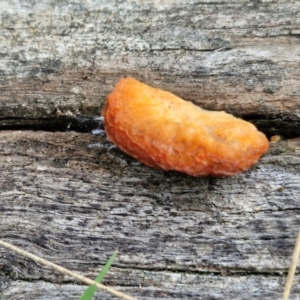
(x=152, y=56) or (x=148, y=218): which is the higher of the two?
(x=152, y=56)

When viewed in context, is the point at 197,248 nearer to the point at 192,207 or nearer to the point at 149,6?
the point at 192,207

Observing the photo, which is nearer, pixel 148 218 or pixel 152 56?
pixel 148 218

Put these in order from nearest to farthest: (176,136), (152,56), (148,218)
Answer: (176,136), (148,218), (152,56)

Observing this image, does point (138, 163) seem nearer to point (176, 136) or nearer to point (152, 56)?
point (176, 136)

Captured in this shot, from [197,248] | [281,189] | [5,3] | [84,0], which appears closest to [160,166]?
[197,248]

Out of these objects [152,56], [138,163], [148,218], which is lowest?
[148,218]

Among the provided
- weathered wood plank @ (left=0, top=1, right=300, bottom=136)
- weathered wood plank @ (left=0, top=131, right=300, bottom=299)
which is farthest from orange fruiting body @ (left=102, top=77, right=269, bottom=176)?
weathered wood plank @ (left=0, top=1, right=300, bottom=136)

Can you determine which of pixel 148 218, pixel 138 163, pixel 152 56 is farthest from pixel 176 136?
pixel 152 56

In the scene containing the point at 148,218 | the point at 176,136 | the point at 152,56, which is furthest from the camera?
the point at 152,56
